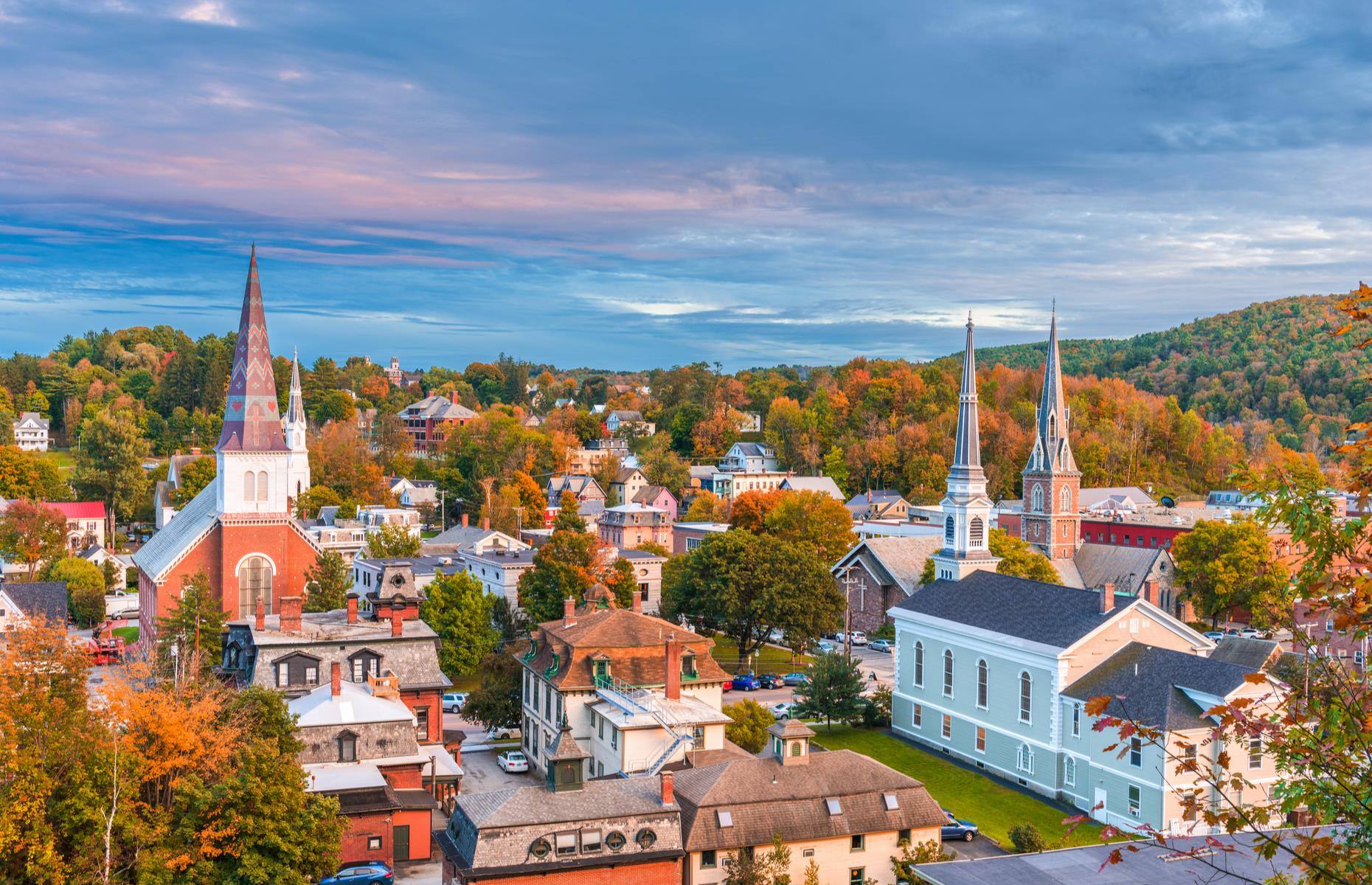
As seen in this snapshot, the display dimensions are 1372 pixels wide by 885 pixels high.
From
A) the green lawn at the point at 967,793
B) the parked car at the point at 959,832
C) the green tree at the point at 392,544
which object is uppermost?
the green tree at the point at 392,544

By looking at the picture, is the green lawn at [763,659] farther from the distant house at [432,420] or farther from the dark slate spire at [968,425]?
the distant house at [432,420]

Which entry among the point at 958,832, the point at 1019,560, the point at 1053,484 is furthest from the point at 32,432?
the point at 958,832

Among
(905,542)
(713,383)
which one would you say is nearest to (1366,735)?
(905,542)

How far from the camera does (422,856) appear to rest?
3556 centimetres

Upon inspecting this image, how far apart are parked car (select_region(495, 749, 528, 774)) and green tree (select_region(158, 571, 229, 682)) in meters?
11.7

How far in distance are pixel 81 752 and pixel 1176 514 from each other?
91442 millimetres

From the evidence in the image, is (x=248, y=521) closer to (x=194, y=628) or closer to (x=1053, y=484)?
(x=194, y=628)

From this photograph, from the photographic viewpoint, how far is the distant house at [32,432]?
491 feet

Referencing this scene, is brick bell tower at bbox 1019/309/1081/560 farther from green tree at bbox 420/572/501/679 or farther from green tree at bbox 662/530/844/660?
green tree at bbox 420/572/501/679

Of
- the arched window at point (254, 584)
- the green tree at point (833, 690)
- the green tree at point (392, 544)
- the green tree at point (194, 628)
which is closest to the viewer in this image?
the green tree at point (194, 628)

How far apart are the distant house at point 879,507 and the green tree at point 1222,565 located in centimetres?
3870

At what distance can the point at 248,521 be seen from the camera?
55969 mm

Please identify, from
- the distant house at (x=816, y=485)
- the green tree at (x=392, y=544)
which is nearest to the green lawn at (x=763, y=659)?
the green tree at (x=392, y=544)

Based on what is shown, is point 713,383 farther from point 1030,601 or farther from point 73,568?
point 1030,601
